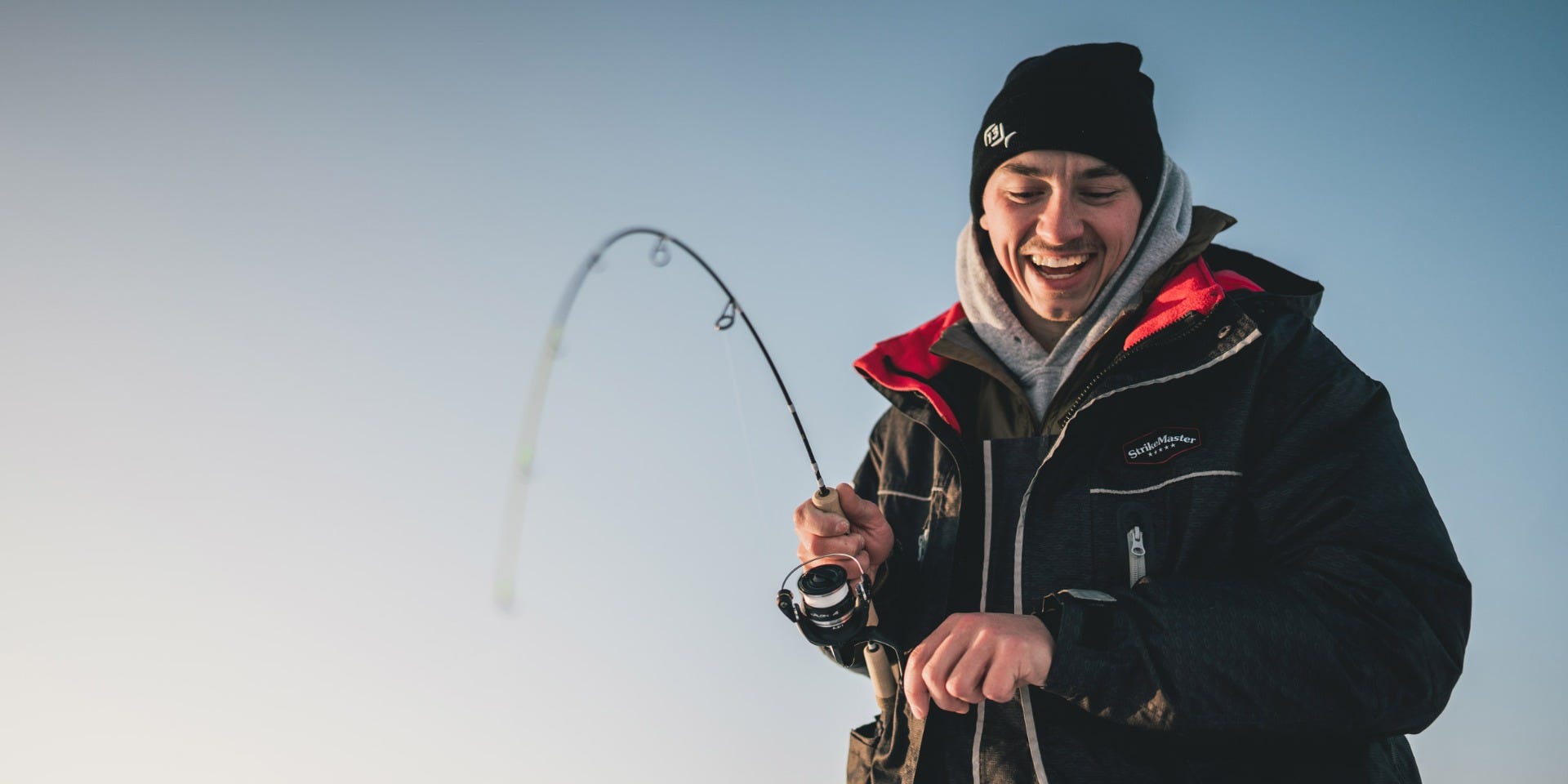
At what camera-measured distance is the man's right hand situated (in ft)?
9.55

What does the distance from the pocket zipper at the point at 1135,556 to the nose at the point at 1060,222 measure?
96 cm

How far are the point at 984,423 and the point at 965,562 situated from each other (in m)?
0.51

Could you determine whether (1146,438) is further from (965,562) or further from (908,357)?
(908,357)

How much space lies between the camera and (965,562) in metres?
2.82

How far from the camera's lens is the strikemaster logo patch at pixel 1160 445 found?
2486 millimetres

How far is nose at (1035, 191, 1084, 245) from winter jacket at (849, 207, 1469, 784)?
0.30 meters

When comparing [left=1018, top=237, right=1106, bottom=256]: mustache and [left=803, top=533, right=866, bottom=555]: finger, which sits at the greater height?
[left=1018, top=237, right=1106, bottom=256]: mustache

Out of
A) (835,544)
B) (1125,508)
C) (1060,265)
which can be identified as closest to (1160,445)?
(1125,508)

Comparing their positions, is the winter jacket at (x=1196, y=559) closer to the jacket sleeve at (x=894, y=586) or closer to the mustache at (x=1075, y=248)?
the jacket sleeve at (x=894, y=586)

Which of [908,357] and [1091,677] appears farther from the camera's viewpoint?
[908,357]

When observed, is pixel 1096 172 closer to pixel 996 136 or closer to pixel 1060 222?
pixel 1060 222

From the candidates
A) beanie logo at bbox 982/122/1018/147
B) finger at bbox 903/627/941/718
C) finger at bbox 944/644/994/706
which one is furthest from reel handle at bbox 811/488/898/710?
beanie logo at bbox 982/122/1018/147

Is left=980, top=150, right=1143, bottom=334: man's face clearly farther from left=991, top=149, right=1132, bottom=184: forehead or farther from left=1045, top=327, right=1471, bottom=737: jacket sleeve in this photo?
left=1045, top=327, right=1471, bottom=737: jacket sleeve

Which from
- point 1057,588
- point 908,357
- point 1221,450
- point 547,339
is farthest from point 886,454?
point 547,339
